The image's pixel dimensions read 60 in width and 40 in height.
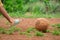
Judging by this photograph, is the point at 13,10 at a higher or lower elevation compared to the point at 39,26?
lower

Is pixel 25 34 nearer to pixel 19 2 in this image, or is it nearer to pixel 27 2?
pixel 19 2

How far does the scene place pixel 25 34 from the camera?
6.67m

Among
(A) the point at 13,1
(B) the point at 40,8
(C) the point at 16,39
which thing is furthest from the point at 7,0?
(C) the point at 16,39

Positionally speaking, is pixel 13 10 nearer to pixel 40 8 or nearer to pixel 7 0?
pixel 7 0

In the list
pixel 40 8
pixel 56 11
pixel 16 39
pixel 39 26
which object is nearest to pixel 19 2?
pixel 40 8

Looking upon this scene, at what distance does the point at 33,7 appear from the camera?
15.3 metres

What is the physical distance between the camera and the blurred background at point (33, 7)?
1368 cm

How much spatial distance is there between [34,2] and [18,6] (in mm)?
2193

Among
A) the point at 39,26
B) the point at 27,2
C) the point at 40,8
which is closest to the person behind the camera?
the point at 39,26

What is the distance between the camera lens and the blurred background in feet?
44.9

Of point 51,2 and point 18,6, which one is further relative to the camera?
point 51,2

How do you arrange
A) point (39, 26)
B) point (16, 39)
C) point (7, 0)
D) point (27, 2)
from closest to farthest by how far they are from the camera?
point (16, 39)
point (39, 26)
point (7, 0)
point (27, 2)

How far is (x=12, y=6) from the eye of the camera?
13.9m

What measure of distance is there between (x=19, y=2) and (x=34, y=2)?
2.11 metres
